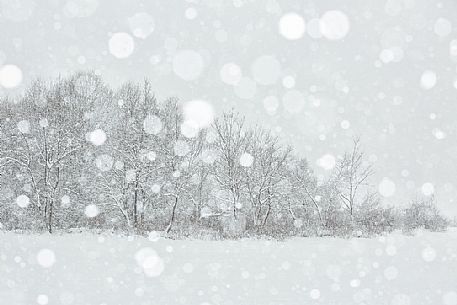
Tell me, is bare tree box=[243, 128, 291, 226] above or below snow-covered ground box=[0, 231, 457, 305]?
above

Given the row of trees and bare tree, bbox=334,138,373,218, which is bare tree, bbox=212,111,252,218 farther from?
bare tree, bbox=334,138,373,218

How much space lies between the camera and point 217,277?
867 centimetres

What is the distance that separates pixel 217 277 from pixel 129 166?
1728cm

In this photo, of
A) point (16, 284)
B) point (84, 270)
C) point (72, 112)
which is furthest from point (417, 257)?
point (72, 112)

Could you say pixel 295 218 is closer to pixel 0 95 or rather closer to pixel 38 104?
pixel 38 104

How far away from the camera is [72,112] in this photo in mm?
26281

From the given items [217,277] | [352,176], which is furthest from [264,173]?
[217,277]

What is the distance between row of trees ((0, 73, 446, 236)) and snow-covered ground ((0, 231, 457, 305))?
30.9 feet

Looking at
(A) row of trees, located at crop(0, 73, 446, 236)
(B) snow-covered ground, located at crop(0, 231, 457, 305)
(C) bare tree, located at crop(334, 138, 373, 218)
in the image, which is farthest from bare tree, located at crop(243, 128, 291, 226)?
(B) snow-covered ground, located at crop(0, 231, 457, 305)

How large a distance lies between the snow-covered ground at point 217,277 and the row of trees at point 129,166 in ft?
30.9

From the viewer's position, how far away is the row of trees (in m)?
23.6

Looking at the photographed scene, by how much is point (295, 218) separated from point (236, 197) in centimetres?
754

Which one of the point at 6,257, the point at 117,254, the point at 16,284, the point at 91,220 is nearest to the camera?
the point at 16,284

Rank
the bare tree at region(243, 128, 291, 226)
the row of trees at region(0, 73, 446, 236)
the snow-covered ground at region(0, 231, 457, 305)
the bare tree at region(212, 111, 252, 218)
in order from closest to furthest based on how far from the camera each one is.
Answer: the snow-covered ground at region(0, 231, 457, 305) → the row of trees at region(0, 73, 446, 236) → the bare tree at region(212, 111, 252, 218) → the bare tree at region(243, 128, 291, 226)
